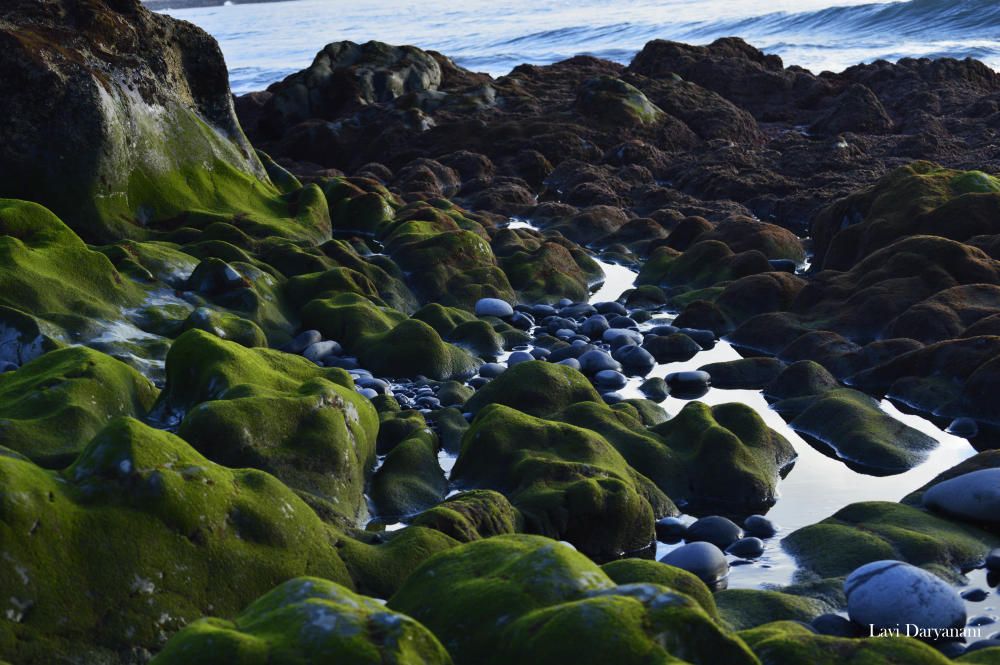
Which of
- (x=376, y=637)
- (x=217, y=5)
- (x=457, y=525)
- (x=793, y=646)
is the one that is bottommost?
(x=217, y=5)

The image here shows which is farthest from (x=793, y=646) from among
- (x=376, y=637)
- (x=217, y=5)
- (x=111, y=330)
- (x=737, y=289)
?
(x=217, y=5)

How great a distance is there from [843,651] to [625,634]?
90 centimetres

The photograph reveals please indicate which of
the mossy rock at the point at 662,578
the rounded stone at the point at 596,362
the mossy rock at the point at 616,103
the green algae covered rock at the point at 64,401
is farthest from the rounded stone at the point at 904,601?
the mossy rock at the point at 616,103

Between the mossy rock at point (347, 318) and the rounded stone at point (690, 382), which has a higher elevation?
the mossy rock at point (347, 318)

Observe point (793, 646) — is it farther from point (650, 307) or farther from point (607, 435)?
point (650, 307)

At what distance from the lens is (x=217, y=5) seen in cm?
13488

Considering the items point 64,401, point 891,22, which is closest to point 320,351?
point 64,401

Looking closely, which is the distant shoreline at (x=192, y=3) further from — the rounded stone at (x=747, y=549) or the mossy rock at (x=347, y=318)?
the rounded stone at (x=747, y=549)

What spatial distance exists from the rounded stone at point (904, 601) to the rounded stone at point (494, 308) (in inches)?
247

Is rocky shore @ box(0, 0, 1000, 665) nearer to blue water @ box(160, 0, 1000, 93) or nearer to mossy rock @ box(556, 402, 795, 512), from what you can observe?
mossy rock @ box(556, 402, 795, 512)

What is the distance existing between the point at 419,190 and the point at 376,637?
48.4 feet

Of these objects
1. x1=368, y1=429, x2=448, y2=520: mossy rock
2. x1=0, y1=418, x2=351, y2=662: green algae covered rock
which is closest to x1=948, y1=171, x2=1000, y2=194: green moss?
x1=368, y1=429, x2=448, y2=520: mossy rock

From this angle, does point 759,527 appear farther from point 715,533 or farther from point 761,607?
point 761,607

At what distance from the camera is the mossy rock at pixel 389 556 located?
15.8ft
